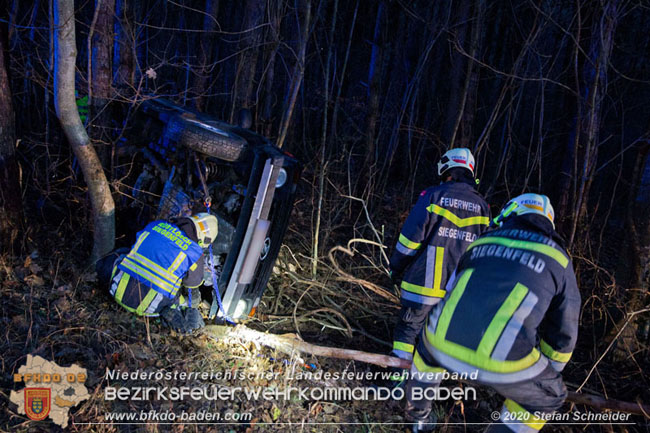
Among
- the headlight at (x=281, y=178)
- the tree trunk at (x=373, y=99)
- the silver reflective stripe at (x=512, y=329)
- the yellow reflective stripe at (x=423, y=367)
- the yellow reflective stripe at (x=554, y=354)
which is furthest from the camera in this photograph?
the tree trunk at (x=373, y=99)

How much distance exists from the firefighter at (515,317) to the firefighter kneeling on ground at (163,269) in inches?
81.6

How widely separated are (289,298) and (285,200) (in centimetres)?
131

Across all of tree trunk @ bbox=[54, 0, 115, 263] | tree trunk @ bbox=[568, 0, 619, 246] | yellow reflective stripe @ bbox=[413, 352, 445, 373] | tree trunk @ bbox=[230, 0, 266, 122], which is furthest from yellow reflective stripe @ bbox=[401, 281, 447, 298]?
tree trunk @ bbox=[230, 0, 266, 122]

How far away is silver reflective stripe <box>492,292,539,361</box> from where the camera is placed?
2324mm

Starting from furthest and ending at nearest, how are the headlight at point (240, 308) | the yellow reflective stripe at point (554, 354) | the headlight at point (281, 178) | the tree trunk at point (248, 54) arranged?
the tree trunk at point (248, 54) → the headlight at point (240, 308) → the headlight at point (281, 178) → the yellow reflective stripe at point (554, 354)

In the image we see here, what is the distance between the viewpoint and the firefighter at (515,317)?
234 cm

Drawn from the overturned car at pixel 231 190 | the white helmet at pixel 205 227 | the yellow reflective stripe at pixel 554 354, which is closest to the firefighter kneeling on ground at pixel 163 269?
the white helmet at pixel 205 227

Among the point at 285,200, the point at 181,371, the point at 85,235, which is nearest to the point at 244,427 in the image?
the point at 181,371

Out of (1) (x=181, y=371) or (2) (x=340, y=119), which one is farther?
(2) (x=340, y=119)

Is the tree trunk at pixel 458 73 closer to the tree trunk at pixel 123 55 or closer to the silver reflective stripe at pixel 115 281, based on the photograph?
the tree trunk at pixel 123 55

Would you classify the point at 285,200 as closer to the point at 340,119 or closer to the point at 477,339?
the point at 477,339

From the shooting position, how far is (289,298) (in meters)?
4.68

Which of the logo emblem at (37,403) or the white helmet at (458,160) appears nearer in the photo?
the logo emblem at (37,403)

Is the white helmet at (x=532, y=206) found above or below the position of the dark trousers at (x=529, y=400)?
above
